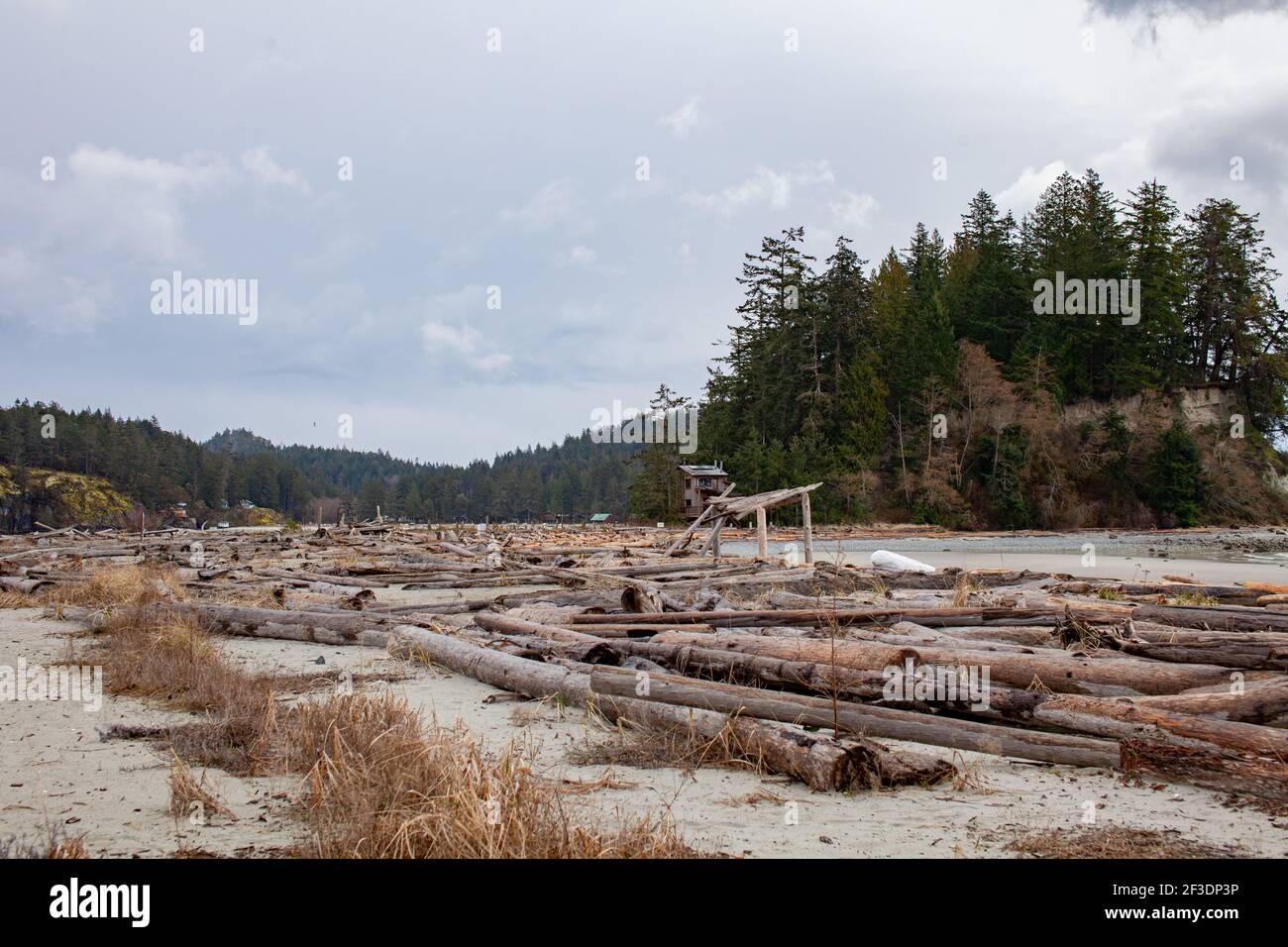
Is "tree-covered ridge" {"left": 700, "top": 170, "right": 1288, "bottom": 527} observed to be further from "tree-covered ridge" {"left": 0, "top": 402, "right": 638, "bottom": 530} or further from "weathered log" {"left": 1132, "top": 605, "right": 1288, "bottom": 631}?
"weathered log" {"left": 1132, "top": 605, "right": 1288, "bottom": 631}

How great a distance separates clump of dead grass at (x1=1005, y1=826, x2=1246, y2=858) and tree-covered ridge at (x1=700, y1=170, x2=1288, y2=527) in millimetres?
53202

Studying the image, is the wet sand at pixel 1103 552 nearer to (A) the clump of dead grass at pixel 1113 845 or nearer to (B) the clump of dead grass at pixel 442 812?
(A) the clump of dead grass at pixel 1113 845

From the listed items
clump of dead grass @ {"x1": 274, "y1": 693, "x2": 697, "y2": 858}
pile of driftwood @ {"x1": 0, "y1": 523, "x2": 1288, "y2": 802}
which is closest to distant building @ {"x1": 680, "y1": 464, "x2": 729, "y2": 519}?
pile of driftwood @ {"x1": 0, "y1": 523, "x2": 1288, "y2": 802}

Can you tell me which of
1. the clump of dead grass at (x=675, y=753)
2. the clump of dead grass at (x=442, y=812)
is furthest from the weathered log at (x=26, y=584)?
the clump of dead grass at (x=675, y=753)

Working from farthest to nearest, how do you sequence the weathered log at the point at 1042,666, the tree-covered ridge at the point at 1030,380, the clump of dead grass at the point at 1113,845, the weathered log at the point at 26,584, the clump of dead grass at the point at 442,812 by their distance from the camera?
the tree-covered ridge at the point at 1030,380 → the weathered log at the point at 26,584 → the weathered log at the point at 1042,666 → the clump of dead grass at the point at 1113,845 → the clump of dead grass at the point at 442,812

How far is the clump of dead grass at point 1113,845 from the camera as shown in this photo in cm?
372

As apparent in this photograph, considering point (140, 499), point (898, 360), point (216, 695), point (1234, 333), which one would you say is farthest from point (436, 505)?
point (216, 695)

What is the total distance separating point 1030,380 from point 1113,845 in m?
61.1

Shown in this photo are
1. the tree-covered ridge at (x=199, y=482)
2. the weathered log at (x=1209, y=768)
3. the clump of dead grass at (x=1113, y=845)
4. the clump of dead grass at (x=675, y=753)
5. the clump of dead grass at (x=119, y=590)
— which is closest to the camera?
the clump of dead grass at (x=1113, y=845)

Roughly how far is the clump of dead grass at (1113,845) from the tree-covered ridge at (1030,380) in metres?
53.2

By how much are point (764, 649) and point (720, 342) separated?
7069 cm
